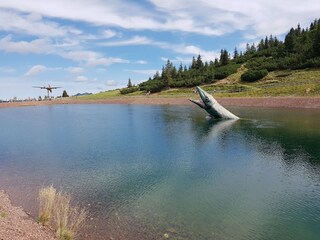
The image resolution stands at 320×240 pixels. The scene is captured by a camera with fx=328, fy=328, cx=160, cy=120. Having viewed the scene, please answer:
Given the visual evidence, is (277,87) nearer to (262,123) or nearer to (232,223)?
(262,123)

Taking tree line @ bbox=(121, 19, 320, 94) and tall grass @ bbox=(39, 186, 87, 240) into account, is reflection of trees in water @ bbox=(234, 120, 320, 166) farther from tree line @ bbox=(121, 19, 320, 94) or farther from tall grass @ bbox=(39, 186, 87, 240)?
tree line @ bbox=(121, 19, 320, 94)

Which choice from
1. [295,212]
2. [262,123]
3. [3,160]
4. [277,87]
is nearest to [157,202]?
[295,212]

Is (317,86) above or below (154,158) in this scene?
above

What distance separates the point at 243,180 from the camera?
20.6 m

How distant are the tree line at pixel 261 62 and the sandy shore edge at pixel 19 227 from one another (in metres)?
99.3

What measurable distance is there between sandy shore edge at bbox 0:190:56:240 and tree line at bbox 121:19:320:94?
9932 cm

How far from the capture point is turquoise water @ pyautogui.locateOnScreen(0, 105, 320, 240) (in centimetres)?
1401

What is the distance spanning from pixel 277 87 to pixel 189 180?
6839 centimetres

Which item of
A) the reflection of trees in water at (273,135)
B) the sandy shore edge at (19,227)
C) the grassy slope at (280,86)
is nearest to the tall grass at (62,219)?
the sandy shore edge at (19,227)

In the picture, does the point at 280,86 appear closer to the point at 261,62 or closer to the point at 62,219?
the point at 261,62

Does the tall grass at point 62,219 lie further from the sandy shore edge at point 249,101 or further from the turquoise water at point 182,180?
the sandy shore edge at point 249,101

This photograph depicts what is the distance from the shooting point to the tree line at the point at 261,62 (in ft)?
346

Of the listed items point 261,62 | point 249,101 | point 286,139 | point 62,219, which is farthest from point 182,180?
point 261,62

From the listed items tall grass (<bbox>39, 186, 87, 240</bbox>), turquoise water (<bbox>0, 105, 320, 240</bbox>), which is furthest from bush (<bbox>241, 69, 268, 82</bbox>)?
tall grass (<bbox>39, 186, 87, 240</bbox>)
